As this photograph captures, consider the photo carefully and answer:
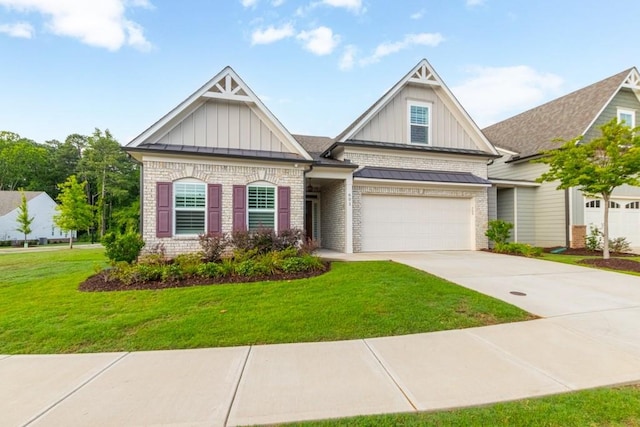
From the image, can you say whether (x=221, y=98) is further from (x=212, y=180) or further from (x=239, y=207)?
(x=239, y=207)

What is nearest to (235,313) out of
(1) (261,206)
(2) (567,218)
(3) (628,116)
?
(1) (261,206)

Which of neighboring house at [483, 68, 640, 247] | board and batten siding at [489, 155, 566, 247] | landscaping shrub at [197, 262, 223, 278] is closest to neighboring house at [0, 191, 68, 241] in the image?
landscaping shrub at [197, 262, 223, 278]

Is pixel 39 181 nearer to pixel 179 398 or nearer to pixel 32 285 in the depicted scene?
pixel 32 285

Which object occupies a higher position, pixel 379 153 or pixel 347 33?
pixel 347 33

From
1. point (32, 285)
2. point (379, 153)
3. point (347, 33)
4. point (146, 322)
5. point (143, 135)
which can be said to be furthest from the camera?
point (347, 33)

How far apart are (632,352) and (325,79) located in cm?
1652

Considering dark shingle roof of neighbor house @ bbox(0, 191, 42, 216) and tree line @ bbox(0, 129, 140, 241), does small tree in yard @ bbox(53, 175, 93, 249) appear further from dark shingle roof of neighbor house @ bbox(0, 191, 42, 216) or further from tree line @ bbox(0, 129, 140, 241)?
dark shingle roof of neighbor house @ bbox(0, 191, 42, 216)

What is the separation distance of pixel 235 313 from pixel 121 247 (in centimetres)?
489

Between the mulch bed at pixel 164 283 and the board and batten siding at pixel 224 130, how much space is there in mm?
4883

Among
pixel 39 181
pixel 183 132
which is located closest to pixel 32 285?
pixel 183 132

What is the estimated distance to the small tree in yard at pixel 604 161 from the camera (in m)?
9.30

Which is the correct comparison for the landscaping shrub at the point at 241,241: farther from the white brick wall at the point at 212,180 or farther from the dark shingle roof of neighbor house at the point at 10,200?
the dark shingle roof of neighbor house at the point at 10,200

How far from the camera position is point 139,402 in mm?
2611

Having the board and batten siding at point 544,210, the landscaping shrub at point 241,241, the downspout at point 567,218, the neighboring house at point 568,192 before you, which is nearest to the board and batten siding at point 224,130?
the landscaping shrub at point 241,241
